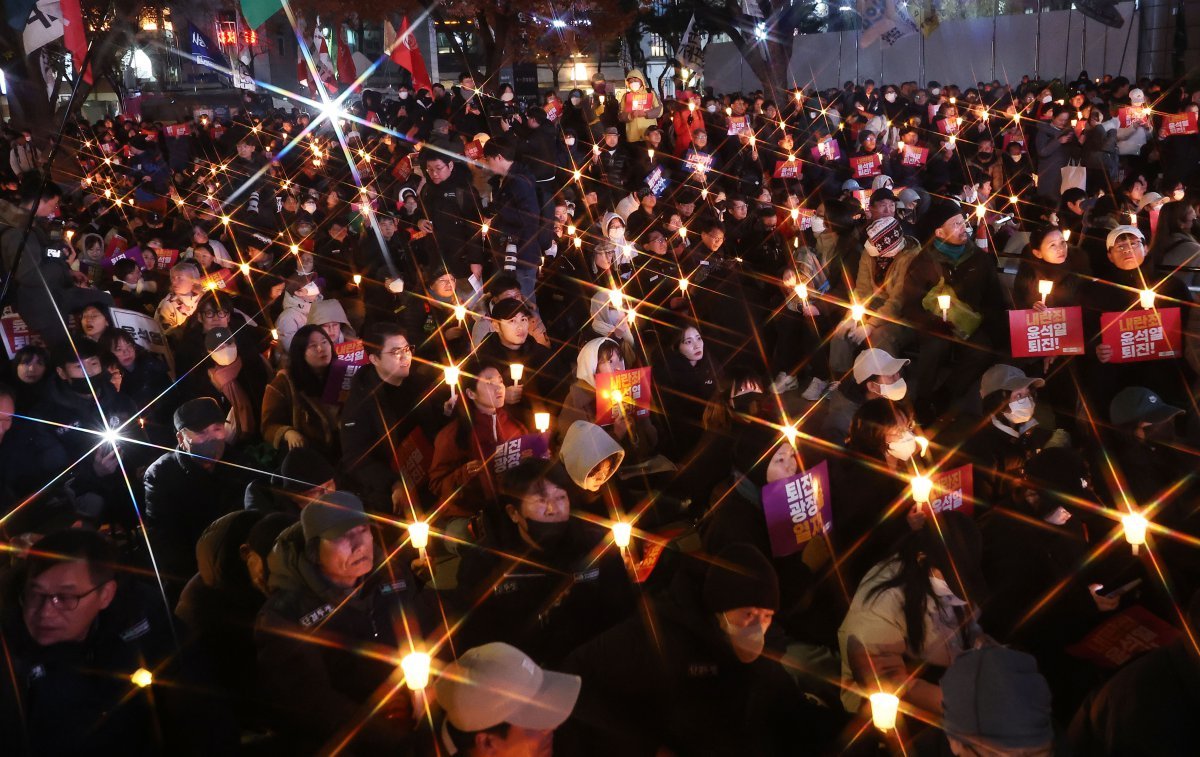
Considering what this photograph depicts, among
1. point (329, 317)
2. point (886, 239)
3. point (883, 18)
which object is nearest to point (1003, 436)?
point (886, 239)

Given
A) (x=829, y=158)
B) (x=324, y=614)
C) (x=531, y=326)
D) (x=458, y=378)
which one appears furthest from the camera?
(x=829, y=158)

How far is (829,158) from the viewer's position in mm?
13758

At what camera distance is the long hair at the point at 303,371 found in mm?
5730

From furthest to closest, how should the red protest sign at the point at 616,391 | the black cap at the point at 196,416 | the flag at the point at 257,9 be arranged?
the flag at the point at 257,9
the red protest sign at the point at 616,391
the black cap at the point at 196,416

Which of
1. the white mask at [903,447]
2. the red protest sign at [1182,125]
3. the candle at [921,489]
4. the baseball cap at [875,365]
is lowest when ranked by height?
the candle at [921,489]

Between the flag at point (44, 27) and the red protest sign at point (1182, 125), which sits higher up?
the flag at point (44, 27)

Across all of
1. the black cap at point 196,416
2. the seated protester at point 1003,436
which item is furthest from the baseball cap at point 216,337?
the seated protester at point 1003,436

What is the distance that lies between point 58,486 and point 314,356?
60.2 inches

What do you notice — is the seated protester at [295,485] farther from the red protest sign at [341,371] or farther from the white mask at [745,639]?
the white mask at [745,639]

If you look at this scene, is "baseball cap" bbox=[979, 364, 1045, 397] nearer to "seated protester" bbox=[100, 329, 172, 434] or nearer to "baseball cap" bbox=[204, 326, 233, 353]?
"baseball cap" bbox=[204, 326, 233, 353]

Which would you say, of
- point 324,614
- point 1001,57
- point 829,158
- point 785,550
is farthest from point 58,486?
point 1001,57

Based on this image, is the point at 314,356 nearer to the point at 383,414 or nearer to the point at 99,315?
the point at 383,414

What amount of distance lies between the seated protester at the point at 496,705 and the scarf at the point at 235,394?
13.3 ft

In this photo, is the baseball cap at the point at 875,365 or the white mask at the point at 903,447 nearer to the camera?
the white mask at the point at 903,447
